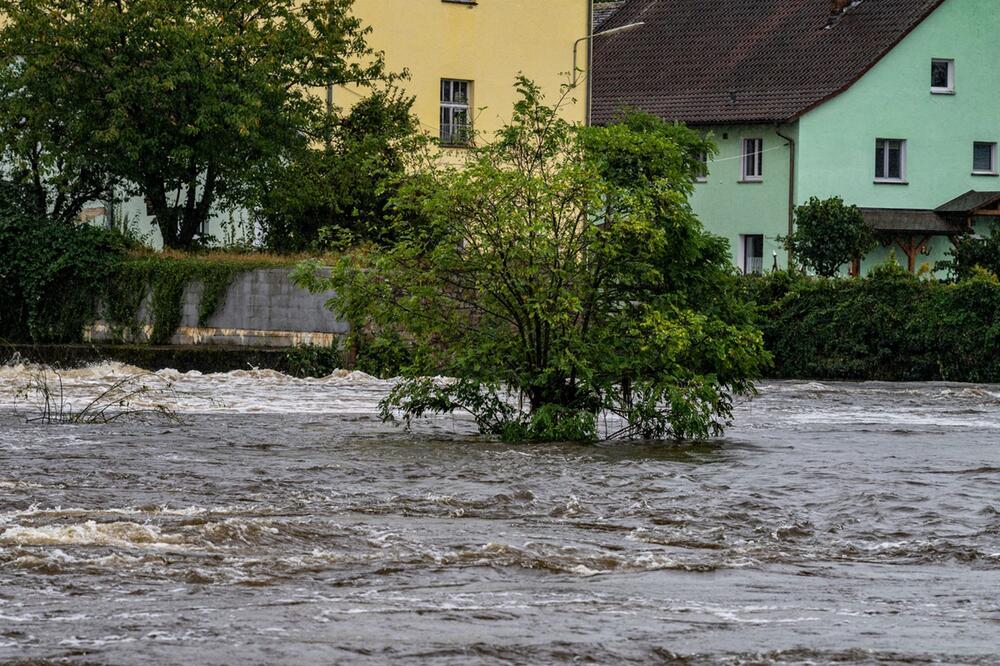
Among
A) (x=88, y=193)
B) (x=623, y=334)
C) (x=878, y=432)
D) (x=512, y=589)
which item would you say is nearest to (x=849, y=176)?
(x=88, y=193)

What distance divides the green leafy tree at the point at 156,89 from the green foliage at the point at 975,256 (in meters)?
14.8

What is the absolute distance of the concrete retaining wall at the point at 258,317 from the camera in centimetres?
3241

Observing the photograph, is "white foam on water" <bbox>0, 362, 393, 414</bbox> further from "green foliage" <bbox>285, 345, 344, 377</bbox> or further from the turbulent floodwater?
the turbulent floodwater

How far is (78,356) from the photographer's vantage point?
32.2 metres

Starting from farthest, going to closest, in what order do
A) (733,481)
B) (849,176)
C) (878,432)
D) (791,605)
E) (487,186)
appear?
(849,176) < (878,432) < (487,186) < (733,481) < (791,605)

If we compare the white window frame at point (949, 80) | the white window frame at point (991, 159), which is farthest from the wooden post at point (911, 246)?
the white window frame at point (949, 80)

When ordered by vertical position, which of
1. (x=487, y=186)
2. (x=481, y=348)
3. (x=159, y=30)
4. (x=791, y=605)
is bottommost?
(x=791, y=605)

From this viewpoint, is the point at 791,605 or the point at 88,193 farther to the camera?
the point at 88,193

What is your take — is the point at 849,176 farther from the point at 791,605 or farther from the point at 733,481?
the point at 791,605

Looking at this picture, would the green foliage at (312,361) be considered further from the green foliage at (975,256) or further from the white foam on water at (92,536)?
the white foam on water at (92,536)

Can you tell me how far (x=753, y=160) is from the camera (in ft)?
164

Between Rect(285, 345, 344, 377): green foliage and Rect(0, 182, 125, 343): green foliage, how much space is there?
428cm

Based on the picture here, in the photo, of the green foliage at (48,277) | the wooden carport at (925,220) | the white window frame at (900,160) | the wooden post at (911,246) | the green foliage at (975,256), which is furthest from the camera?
the white window frame at (900,160)

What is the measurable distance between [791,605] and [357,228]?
27.0 m
